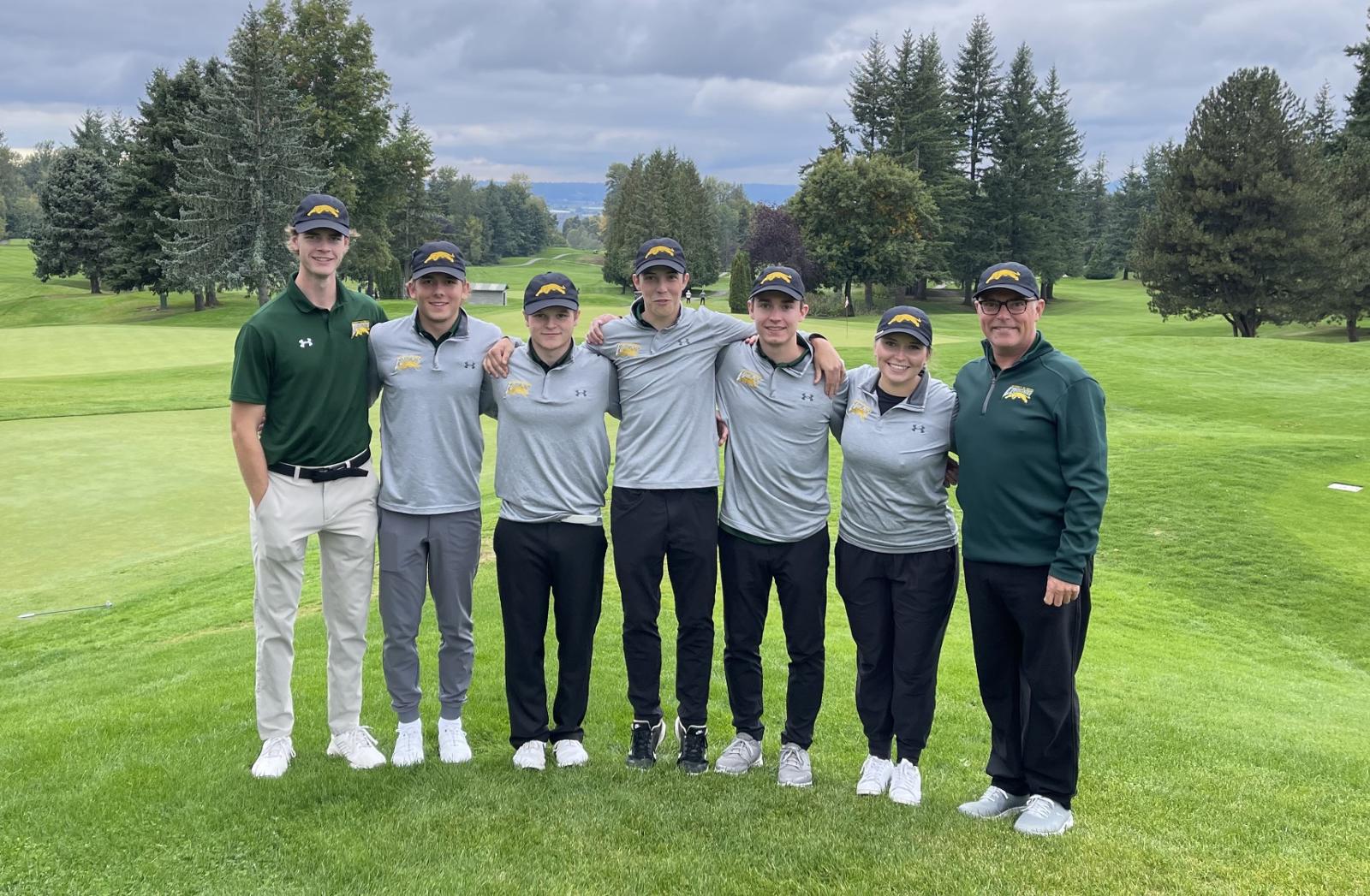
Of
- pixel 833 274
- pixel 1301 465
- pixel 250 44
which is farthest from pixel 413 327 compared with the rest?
pixel 833 274

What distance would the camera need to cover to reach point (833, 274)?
57531 millimetres

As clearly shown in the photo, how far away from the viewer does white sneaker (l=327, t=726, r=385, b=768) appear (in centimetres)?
475

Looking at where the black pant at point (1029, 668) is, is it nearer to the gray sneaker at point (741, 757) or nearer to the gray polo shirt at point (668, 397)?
the gray sneaker at point (741, 757)

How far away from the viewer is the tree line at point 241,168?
1735 inches

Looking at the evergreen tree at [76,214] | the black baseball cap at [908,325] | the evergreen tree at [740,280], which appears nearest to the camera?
the black baseball cap at [908,325]

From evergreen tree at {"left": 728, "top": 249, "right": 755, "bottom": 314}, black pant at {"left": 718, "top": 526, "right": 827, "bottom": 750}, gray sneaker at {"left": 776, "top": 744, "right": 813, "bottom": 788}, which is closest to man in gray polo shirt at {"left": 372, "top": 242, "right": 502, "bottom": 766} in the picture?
black pant at {"left": 718, "top": 526, "right": 827, "bottom": 750}

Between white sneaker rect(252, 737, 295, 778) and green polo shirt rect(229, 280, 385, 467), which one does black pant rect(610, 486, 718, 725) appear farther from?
white sneaker rect(252, 737, 295, 778)

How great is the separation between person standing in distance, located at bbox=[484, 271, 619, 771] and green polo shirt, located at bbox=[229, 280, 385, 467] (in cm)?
68

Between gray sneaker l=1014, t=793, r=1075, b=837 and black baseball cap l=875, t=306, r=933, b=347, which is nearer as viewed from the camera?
gray sneaker l=1014, t=793, r=1075, b=837

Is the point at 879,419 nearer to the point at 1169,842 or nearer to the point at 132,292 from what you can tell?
the point at 1169,842

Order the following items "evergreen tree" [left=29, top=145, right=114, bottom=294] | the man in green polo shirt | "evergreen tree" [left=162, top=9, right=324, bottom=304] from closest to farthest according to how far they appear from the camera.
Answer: the man in green polo shirt
"evergreen tree" [left=162, top=9, right=324, bottom=304]
"evergreen tree" [left=29, top=145, right=114, bottom=294]

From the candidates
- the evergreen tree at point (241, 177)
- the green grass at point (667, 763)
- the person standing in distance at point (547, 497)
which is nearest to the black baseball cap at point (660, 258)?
the person standing in distance at point (547, 497)

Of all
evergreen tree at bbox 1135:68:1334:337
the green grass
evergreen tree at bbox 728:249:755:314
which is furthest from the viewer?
evergreen tree at bbox 728:249:755:314

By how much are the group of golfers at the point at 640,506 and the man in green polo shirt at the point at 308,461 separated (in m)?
0.01
